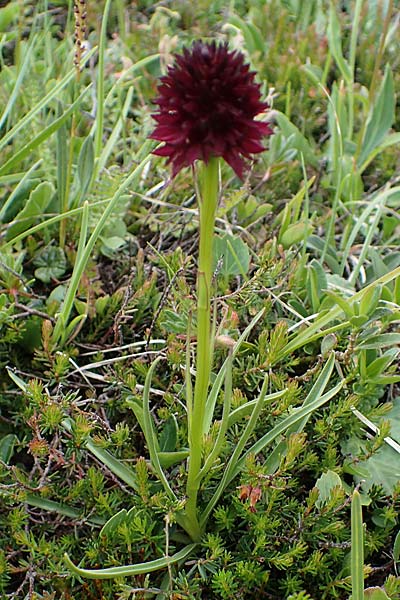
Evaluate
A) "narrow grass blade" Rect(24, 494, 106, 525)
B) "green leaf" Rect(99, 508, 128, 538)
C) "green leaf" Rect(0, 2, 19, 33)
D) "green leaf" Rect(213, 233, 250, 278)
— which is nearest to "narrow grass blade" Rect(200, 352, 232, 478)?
"green leaf" Rect(99, 508, 128, 538)

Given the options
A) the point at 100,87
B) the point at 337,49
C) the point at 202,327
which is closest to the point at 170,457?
the point at 202,327

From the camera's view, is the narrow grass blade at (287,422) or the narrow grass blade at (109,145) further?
the narrow grass blade at (109,145)

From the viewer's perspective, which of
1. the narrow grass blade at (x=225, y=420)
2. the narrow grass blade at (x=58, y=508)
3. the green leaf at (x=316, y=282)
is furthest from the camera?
the green leaf at (x=316, y=282)

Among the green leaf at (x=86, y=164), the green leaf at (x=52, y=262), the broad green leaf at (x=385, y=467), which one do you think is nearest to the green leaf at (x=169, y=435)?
the broad green leaf at (x=385, y=467)

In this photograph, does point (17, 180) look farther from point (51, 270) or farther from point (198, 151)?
point (198, 151)

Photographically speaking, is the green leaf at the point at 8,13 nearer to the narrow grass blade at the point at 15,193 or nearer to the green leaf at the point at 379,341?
the narrow grass blade at the point at 15,193

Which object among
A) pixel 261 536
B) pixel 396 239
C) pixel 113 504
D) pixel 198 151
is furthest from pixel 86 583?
pixel 396 239
